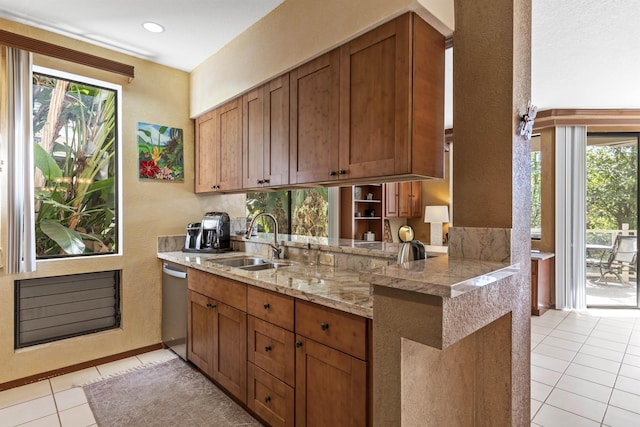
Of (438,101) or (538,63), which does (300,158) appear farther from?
(538,63)

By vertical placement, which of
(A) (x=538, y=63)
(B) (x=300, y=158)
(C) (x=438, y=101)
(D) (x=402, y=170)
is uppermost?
(A) (x=538, y=63)

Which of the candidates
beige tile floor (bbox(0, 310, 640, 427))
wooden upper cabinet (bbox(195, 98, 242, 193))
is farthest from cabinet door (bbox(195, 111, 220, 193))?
beige tile floor (bbox(0, 310, 640, 427))

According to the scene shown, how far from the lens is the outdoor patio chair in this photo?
4695 millimetres

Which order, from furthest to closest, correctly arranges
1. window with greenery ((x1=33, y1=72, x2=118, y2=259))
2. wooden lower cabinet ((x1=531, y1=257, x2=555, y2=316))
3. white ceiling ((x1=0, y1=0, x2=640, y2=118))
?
wooden lower cabinet ((x1=531, y1=257, x2=555, y2=316)), window with greenery ((x1=33, y1=72, x2=118, y2=259)), white ceiling ((x1=0, y1=0, x2=640, y2=118))

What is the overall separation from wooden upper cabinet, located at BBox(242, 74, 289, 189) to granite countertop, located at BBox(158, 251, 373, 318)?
0.66m

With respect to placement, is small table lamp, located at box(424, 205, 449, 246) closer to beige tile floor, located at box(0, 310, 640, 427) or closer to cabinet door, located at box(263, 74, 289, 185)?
beige tile floor, located at box(0, 310, 640, 427)

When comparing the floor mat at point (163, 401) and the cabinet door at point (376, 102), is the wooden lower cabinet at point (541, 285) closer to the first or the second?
the cabinet door at point (376, 102)

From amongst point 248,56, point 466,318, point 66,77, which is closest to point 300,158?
point 248,56

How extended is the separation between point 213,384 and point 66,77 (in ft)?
9.10

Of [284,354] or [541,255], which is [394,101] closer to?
[284,354]

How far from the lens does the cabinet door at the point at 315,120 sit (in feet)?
6.84

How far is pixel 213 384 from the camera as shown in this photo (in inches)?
102

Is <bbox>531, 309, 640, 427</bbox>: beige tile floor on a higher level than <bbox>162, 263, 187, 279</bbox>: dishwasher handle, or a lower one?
lower

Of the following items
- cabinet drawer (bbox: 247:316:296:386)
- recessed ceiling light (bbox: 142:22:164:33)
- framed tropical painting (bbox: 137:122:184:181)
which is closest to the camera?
cabinet drawer (bbox: 247:316:296:386)
